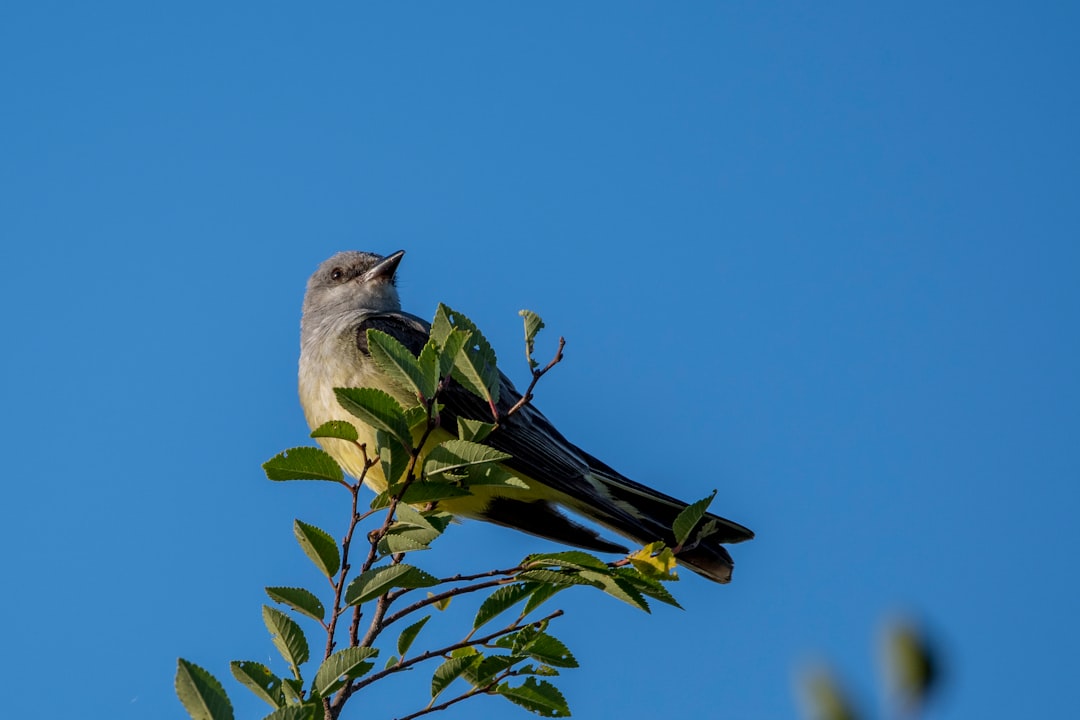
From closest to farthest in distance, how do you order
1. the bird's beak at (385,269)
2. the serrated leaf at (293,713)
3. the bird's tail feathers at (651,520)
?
the serrated leaf at (293,713) < the bird's tail feathers at (651,520) < the bird's beak at (385,269)

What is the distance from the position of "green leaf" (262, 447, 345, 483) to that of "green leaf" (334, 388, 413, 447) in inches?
7.4

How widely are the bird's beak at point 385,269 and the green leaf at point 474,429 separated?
440cm

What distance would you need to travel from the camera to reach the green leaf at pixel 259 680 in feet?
9.67

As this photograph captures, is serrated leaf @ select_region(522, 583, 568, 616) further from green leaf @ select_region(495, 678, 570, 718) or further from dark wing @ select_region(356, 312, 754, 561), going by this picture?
dark wing @ select_region(356, 312, 754, 561)

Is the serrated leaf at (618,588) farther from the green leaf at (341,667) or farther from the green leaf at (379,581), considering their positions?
the green leaf at (341,667)

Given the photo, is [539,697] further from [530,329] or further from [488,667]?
[530,329]

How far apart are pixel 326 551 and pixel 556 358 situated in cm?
84

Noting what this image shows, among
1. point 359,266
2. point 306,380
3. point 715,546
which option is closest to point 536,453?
point 715,546

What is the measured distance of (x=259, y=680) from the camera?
296 cm

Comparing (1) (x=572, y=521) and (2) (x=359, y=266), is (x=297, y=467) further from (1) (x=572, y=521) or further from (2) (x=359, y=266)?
(2) (x=359, y=266)

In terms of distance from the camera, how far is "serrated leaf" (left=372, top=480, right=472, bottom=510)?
3197 millimetres

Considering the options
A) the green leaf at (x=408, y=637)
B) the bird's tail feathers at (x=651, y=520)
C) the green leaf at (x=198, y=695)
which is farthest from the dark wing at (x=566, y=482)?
the green leaf at (x=198, y=695)

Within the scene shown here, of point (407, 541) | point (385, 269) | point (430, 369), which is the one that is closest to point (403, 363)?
point (430, 369)

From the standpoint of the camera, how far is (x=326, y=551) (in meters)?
3.20
